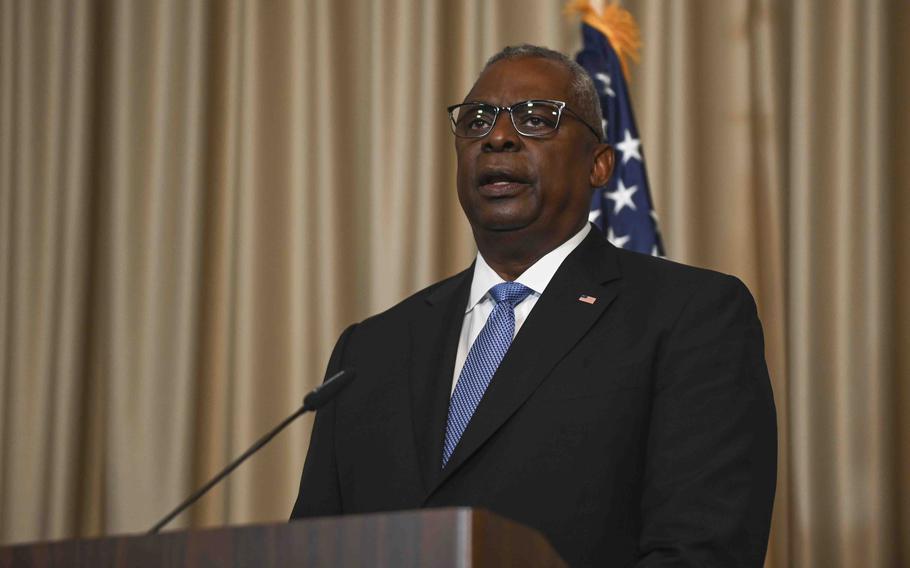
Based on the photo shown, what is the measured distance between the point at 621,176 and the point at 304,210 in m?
1.23

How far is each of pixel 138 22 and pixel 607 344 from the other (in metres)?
3.08

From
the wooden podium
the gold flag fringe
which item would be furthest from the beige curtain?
the wooden podium

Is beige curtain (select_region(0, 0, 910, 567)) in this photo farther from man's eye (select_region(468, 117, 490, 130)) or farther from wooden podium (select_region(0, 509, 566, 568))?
wooden podium (select_region(0, 509, 566, 568))

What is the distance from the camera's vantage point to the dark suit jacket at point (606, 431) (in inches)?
87.0

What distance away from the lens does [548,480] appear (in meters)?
2.31

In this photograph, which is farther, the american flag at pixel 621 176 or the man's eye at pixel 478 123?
the american flag at pixel 621 176

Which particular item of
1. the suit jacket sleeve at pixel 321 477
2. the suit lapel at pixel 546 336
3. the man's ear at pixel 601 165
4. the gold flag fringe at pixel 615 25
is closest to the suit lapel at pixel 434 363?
the suit lapel at pixel 546 336

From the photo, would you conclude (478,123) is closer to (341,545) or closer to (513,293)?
(513,293)

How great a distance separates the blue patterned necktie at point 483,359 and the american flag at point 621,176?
1.45m

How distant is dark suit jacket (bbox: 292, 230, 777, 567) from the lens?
2211 millimetres

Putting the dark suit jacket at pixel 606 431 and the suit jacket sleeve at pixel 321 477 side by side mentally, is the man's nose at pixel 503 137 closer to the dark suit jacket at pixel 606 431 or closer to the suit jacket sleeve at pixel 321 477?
the dark suit jacket at pixel 606 431

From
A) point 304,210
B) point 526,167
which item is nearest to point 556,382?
point 526,167

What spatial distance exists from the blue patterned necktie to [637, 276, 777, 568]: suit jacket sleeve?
360 millimetres

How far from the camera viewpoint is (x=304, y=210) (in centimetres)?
463
